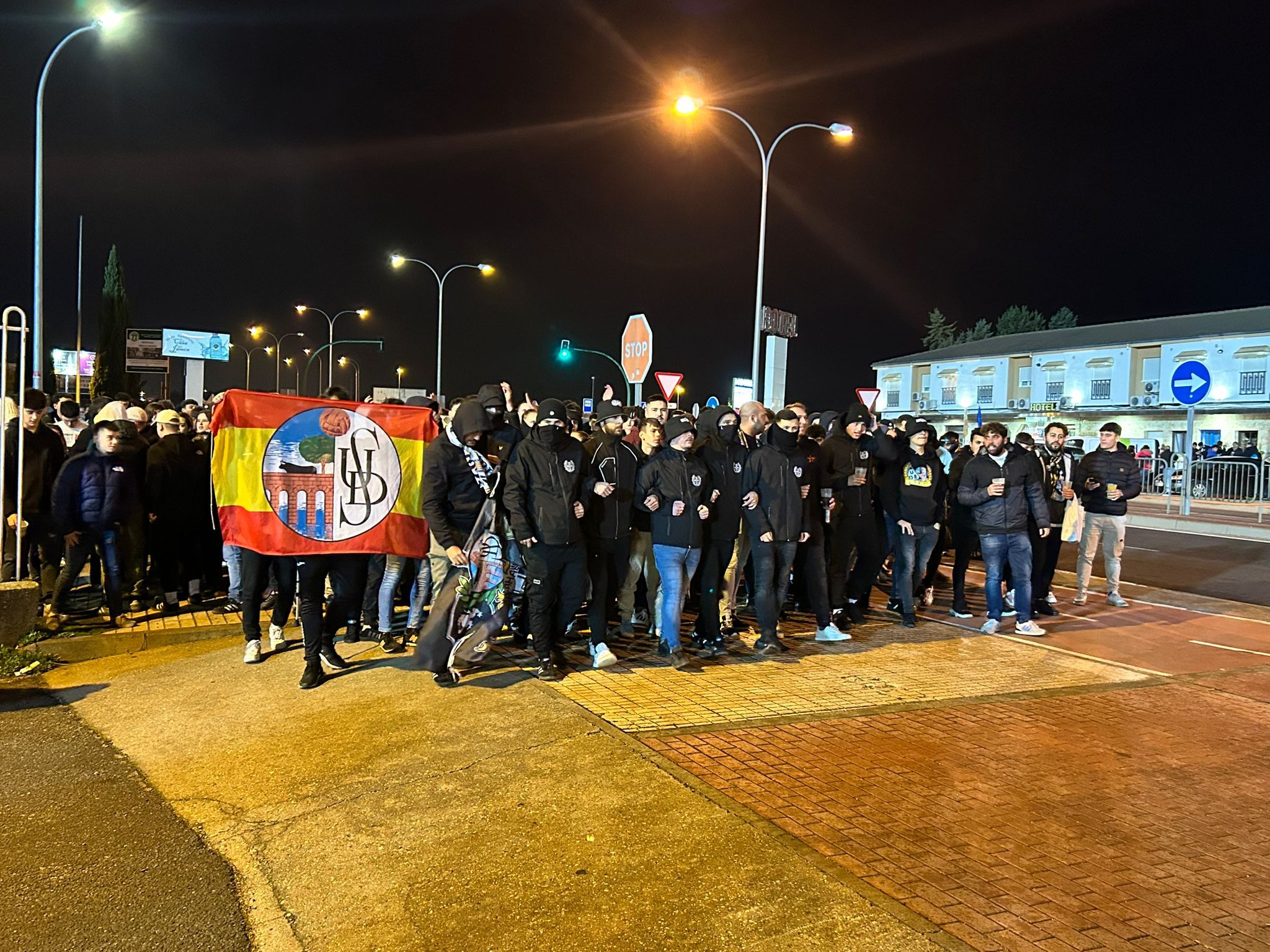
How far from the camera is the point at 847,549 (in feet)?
29.1

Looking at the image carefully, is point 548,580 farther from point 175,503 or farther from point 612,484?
point 175,503

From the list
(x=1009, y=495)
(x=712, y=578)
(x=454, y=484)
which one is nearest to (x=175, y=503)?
(x=454, y=484)

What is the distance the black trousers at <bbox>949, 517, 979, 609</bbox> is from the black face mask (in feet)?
9.67

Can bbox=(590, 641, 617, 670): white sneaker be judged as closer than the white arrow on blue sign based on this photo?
Yes

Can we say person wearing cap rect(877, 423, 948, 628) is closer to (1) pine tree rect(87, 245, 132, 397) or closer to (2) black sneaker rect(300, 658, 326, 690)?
(2) black sneaker rect(300, 658, 326, 690)

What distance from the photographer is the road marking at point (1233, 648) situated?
8.41 meters

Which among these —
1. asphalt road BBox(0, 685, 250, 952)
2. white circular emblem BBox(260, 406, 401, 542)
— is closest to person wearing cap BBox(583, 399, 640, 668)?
white circular emblem BBox(260, 406, 401, 542)

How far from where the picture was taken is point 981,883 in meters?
3.85

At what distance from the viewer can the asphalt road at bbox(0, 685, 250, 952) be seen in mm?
3346

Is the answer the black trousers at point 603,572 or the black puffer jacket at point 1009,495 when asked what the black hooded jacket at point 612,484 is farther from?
the black puffer jacket at point 1009,495

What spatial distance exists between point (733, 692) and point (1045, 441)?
551 centimetres

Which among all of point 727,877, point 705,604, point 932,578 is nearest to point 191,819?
point 727,877

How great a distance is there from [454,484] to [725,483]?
2271mm

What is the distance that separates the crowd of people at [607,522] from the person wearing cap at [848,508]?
0.02 metres
